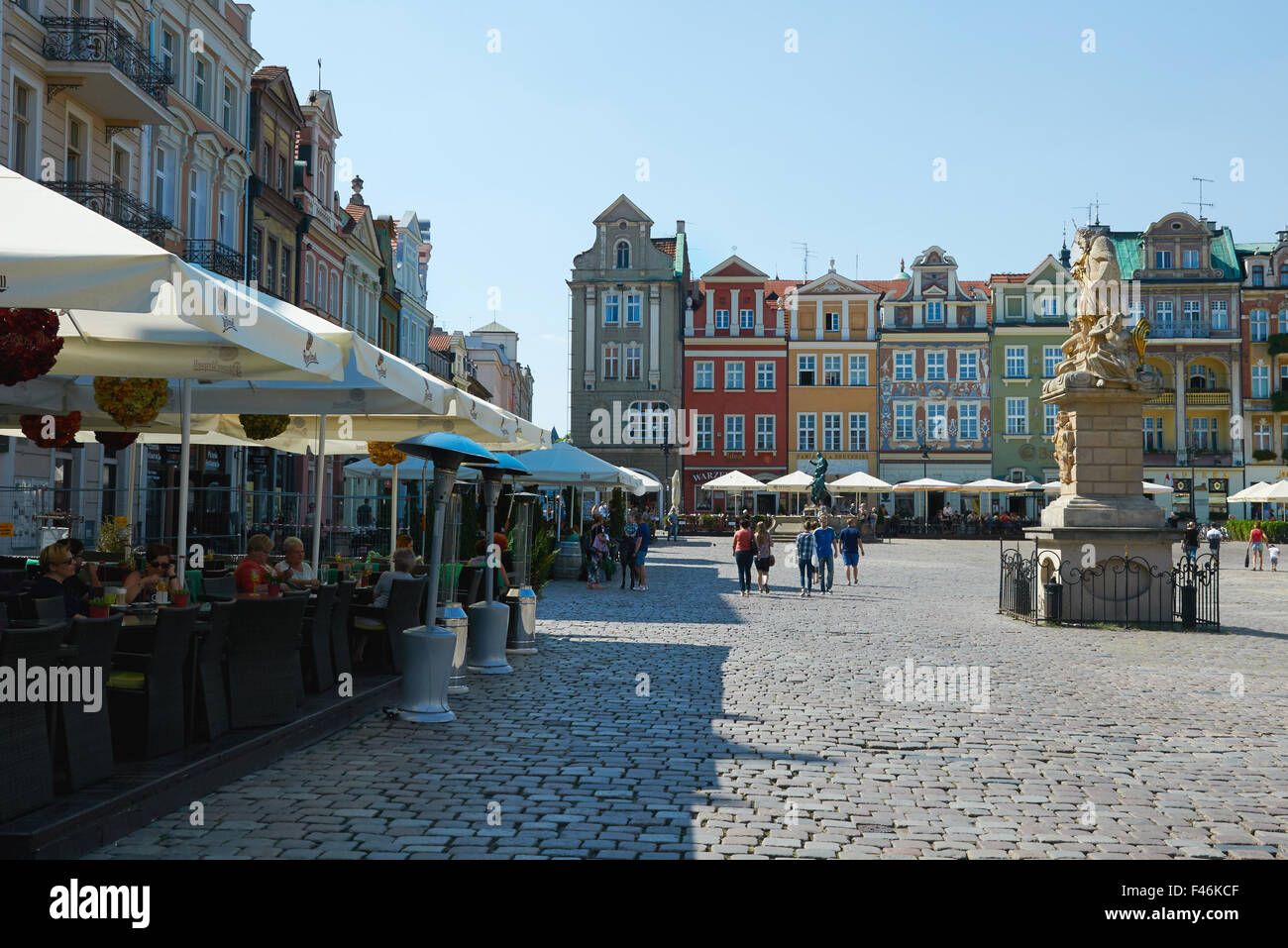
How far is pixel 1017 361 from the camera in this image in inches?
2571

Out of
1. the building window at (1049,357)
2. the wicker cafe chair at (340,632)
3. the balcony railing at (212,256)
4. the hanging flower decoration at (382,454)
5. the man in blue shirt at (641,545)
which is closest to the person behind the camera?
the wicker cafe chair at (340,632)

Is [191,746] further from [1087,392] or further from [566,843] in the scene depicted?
[1087,392]

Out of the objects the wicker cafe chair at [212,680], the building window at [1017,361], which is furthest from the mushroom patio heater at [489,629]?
the building window at [1017,361]

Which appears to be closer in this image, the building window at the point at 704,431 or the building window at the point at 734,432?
the building window at the point at 704,431

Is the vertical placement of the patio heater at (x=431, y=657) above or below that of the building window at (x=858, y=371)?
below

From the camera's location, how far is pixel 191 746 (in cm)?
688

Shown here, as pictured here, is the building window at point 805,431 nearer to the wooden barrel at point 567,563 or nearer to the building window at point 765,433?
the building window at point 765,433

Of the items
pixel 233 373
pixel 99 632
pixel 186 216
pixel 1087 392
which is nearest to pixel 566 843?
pixel 99 632

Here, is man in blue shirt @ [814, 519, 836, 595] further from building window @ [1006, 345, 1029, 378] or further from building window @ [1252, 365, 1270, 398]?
building window @ [1252, 365, 1270, 398]

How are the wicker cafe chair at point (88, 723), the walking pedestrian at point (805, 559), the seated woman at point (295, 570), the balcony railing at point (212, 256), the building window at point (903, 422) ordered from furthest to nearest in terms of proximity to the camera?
the building window at point (903, 422) < the balcony railing at point (212, 256) < the walking pedestrian at point (805, 559) < the seated woman at point (295, 570) < the wicker cafe chair at point (88, 723)

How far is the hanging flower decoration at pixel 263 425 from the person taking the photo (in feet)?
43.0

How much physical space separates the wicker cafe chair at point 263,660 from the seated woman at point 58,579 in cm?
149

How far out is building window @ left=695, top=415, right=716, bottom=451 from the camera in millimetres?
64938
